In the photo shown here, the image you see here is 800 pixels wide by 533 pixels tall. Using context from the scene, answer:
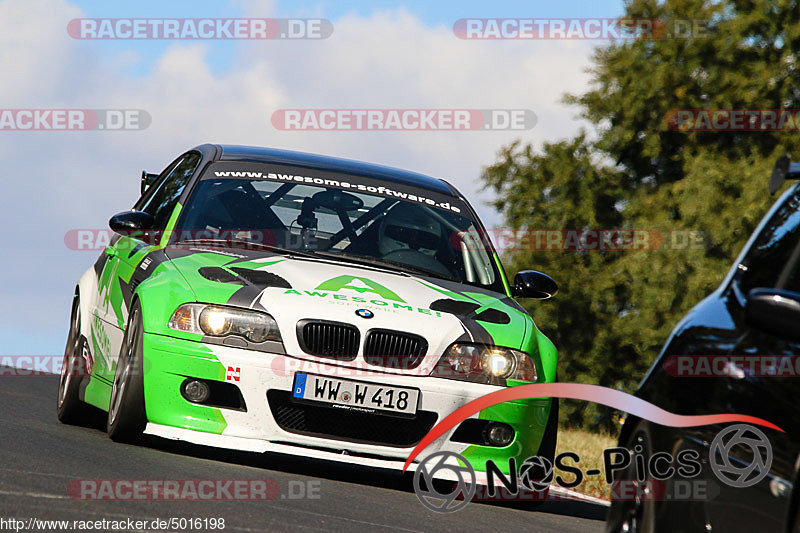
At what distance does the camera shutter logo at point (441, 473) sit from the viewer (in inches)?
291

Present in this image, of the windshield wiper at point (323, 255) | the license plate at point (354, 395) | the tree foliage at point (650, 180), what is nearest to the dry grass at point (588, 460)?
the license plate at point (354, 395)

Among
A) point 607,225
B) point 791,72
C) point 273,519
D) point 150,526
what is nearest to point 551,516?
point 273,519

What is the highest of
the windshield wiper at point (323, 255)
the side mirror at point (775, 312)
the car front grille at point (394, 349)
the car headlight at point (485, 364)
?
the windshield wiper at point (323, 255)

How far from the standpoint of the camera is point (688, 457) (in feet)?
15.6

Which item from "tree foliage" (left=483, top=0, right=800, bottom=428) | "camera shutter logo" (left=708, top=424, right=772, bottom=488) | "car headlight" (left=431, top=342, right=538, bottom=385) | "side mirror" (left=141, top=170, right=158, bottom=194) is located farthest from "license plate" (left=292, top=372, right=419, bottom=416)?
"tree foliage" (left=483, top=0, right=800, bottom=428)

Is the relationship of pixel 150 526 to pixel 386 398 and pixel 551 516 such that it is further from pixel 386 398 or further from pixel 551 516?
pixel 551 516

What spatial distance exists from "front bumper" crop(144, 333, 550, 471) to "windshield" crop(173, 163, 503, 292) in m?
1.40

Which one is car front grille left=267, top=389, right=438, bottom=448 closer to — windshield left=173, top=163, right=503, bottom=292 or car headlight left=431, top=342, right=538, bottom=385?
car headlight left=431, top=342, right=538, bottom=385

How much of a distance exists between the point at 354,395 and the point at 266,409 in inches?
17.9

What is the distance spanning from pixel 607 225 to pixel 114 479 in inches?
1196

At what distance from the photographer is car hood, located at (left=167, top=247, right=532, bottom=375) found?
743 cm

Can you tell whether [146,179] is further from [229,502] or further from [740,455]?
[740,455]

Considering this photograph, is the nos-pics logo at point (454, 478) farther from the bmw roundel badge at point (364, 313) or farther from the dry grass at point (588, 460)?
the bmw roundel badge at point (364, 313)

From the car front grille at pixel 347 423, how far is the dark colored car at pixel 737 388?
6.81 feet
